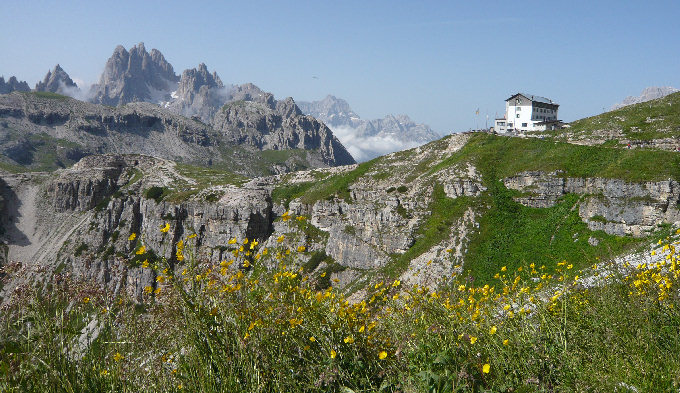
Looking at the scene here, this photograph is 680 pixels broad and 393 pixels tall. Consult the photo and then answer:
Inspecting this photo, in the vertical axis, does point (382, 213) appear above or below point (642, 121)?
below

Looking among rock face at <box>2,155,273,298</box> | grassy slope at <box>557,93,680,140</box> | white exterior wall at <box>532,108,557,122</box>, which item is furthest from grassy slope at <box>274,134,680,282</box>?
rock face at <box>2,155,273,298</box>

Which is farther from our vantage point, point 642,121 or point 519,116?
point 519,116

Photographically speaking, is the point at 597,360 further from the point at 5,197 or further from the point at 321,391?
the point at 5,197

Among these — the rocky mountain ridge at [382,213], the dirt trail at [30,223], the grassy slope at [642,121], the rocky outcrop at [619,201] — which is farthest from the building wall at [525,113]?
the dirt trail at [30,223]

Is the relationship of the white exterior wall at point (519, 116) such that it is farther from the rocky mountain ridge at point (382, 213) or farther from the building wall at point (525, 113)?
the rocky mountain ridge at point (382, 213)

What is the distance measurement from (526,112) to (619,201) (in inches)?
2652

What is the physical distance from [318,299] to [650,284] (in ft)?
21.5

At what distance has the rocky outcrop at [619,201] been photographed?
4231cm

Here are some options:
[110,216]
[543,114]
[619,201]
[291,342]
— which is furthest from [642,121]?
[110,216]

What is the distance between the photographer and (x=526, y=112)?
10531cm

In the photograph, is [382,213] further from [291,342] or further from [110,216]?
[110,216]

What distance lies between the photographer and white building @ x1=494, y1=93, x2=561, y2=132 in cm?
10438

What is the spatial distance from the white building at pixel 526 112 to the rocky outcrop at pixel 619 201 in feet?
186

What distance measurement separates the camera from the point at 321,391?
586cm
